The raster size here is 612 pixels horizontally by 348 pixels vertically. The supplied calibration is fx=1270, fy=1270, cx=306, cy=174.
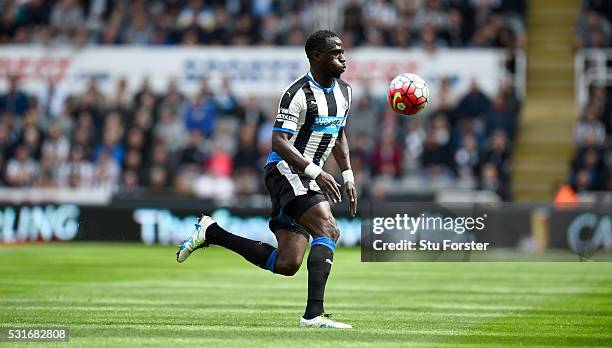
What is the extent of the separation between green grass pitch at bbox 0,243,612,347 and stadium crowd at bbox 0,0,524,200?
472cm

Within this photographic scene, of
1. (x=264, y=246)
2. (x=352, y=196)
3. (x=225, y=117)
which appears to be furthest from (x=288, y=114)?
(x=225, y=117)

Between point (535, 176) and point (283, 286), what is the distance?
12595 millimetres

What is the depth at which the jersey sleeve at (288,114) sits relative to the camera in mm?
9547

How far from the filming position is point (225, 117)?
2467cm

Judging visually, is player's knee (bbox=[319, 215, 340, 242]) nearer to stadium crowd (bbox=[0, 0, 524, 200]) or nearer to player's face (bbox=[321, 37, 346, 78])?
player's face (bbox=[321, 37, 346, 78])

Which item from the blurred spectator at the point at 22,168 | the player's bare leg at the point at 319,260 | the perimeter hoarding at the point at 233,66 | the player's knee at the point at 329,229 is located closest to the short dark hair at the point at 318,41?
the player's bare leg at the point at 319,260

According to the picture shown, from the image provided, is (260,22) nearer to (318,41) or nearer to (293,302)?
(293,302)

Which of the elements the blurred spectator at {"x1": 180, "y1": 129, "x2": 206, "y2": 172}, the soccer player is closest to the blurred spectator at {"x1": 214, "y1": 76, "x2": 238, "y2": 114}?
the blurred spectator at {"x1": 180, "y1": 129, "x2": 206, "y2": 172}

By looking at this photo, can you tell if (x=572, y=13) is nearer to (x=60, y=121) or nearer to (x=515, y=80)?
(x=515, y=80)

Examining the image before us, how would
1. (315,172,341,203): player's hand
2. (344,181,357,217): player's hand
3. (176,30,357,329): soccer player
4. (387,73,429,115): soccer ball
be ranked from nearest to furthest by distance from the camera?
1. (315,172,341,203): player's hand
2. (176,30,357,329): soccer player
3. (344,181,357,217): player's hand
4. (387,73,429,115): soccer ball

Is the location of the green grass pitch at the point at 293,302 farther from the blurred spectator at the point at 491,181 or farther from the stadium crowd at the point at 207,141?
the stadium crowd at the point at 207,141

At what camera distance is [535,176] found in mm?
25656

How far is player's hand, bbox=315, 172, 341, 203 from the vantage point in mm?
9250

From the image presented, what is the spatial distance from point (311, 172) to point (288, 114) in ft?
1.65
